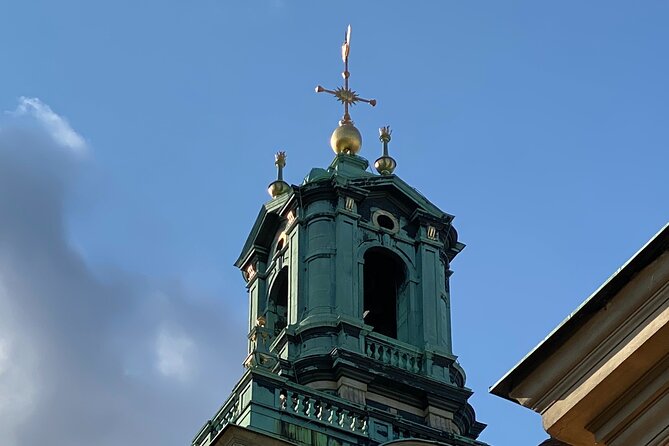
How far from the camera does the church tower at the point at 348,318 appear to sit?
2888 centimetres

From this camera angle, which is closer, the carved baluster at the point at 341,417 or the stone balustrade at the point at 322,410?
the stone balustrade at the point at 322,410

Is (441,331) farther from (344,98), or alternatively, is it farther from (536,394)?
(536,394)

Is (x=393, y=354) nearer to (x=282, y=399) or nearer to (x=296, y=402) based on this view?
(x=296, y=402)

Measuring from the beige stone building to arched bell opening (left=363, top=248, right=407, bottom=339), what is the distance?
2189cm

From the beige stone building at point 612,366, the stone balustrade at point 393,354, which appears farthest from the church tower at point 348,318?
the beige stone building at point 612,366

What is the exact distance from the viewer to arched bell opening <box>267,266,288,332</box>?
116ft

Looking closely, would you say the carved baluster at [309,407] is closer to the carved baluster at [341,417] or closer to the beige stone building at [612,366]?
the carved baluster at [341,417]

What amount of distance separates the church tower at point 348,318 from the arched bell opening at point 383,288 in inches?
1.2

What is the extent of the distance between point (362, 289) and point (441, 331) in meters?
1.81

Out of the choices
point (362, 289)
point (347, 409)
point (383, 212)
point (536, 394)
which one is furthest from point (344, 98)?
point (536, 394)

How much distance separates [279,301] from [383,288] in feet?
7.42

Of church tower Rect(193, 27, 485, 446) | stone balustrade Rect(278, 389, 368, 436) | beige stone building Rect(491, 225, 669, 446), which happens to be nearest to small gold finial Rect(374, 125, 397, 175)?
church tower Rect(193, 27, 485, 446)

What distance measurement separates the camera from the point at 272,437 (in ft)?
90.0

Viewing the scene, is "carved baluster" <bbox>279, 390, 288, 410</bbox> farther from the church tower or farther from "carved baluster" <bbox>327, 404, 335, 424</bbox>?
"carved baluster" <bbox>327, 404, 335, 424</bbox>
